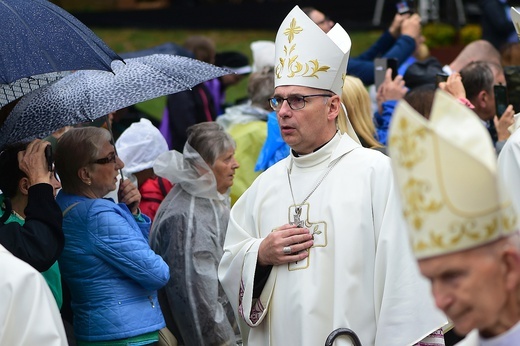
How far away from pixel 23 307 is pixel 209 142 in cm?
263

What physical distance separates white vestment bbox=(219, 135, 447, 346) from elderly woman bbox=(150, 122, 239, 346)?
2.89ft

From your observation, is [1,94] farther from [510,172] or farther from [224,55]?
[224,55]

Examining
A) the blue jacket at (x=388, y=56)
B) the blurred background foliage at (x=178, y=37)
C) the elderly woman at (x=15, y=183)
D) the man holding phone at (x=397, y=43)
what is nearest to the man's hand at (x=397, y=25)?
the man holding phone at (x=397, y=43)

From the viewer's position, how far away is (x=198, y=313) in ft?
19.7

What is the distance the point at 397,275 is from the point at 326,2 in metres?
15.4

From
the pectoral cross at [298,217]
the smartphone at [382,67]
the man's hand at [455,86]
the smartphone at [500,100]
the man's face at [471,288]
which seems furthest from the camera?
the smartphone at [382,67]

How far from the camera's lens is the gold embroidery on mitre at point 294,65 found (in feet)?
16.8

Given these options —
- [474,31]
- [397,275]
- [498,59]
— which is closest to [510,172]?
[397,275]

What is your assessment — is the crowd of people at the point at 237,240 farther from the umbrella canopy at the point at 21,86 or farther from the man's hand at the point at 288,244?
the umbrella canopy at the point at 21,86

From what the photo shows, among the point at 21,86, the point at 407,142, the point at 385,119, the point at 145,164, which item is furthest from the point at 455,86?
the point at 407,142

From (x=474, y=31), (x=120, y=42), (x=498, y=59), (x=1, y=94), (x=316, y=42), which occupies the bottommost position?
(x=120, y=42)

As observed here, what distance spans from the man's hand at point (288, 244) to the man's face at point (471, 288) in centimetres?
220

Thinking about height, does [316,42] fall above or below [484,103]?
above

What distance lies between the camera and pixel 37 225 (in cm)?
469
